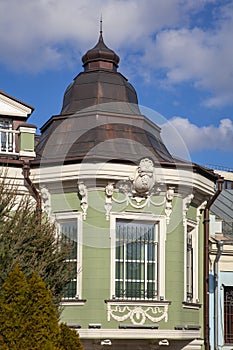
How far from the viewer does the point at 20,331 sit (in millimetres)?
13891

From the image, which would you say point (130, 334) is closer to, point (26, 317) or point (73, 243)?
point (73, 243)

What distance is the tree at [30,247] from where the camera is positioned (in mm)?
16531

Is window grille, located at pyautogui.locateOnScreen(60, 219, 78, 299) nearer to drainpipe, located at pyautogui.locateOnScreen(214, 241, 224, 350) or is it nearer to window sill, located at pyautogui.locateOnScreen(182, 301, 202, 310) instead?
window sill, located at pyautogui.locateOnScreen(182, 301, 202, 310)

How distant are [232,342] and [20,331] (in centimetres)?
1061

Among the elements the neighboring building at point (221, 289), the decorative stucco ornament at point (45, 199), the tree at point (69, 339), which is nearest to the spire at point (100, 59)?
the decorative stucco ornament at point (45, 199)

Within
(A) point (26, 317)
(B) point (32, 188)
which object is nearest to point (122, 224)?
(B) point (32, 188)

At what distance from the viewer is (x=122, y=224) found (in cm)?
1959

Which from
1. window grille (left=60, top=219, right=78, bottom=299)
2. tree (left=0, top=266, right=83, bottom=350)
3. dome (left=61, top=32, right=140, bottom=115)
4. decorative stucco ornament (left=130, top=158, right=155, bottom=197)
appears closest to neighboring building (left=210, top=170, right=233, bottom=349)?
decorative stucco ornament (left=130, top=158, right=155, bottom=197)

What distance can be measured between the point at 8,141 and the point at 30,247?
4.60 metres

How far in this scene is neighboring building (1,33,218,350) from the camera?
18969 mm

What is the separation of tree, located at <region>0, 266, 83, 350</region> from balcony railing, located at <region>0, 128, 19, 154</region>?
6.83 m

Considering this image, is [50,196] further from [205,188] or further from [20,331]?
[20,331]

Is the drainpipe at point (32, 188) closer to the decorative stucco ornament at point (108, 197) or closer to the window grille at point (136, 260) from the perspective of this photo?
the decorative stucco ornament at point (108, 197)

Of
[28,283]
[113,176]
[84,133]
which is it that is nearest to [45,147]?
[84,133]
